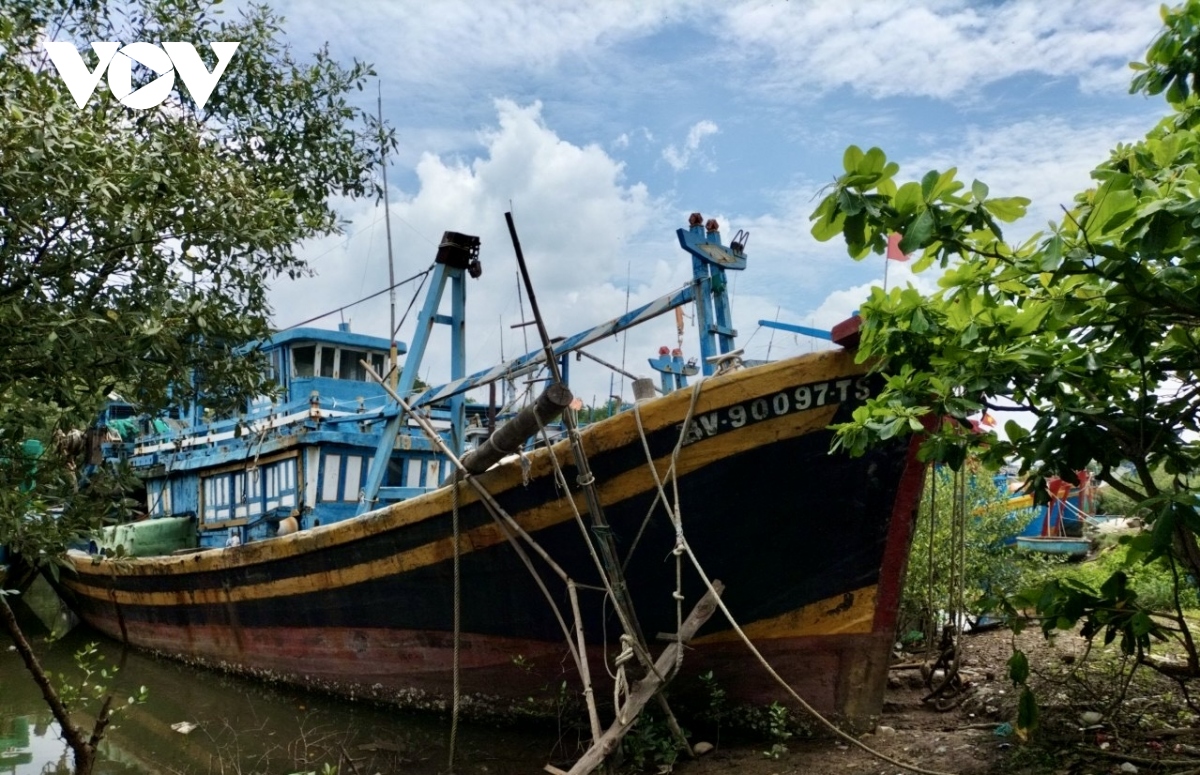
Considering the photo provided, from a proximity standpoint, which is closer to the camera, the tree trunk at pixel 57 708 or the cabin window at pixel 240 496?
the tree trunk at pixel 57 708

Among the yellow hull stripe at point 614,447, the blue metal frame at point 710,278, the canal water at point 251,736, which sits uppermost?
the blue metal frame at point 710,278

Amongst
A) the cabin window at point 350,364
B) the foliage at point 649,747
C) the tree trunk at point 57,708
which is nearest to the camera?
the tree trunk at point 57,708

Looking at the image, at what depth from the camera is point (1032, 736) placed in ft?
15.3

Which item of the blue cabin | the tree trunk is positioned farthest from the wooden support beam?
the blue cabin

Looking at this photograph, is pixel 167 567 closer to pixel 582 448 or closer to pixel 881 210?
pixel 582 448

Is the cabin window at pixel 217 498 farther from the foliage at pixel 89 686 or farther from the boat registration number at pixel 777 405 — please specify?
the boat registration number at pixel 777 405

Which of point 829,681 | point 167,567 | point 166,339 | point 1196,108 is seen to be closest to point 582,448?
point 829,681

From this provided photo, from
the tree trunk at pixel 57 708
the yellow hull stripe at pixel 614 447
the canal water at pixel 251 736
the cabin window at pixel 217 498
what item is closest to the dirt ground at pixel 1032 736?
the canal water at pixel 251 736

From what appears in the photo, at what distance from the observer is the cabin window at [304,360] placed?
10922 millimetres

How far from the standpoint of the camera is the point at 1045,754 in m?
4.48

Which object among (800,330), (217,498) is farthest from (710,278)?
(217,498)

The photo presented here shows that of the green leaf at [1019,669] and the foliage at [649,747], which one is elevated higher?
the green leaf at [1019,669]

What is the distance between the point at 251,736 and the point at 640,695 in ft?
12.9

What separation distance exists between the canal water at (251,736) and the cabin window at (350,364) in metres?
3.76
